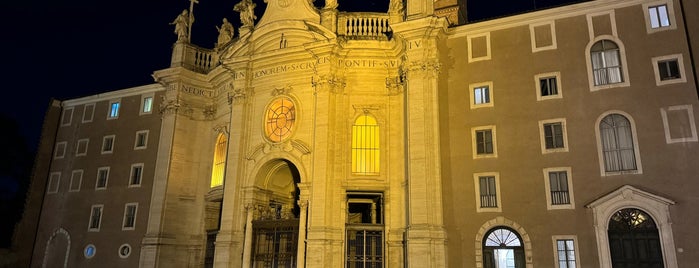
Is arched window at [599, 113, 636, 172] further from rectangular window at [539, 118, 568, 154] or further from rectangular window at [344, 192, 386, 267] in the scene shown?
rectangular window at [344, 192, 386, 267]

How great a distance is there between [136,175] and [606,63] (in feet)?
94.1

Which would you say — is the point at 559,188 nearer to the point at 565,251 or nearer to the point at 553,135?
the point at 553,135

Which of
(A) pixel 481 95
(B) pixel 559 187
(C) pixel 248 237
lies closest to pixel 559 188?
(B) pixel 559 187

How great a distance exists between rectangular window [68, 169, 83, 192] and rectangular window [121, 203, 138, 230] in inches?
214

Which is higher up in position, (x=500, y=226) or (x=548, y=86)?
(x=548, y=86)

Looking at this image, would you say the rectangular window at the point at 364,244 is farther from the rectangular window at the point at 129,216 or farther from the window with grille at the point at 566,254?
the rectangular window at the point at 129,216

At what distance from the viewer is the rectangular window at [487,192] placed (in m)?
24.1

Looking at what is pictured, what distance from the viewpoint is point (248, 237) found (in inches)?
1122

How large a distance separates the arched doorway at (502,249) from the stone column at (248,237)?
Result: 12.3 metres

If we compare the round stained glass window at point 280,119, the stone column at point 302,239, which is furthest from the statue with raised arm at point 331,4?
the stone column at point 302,239

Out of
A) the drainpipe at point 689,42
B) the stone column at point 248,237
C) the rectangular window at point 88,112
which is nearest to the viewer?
the drainpipe at point 689,42

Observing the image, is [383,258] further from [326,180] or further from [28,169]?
[28,169]

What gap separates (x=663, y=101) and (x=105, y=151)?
33.8m

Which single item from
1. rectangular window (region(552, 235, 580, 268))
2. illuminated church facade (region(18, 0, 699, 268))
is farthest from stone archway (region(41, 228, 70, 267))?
rectangular window (region(552, 235, 580, 268))
